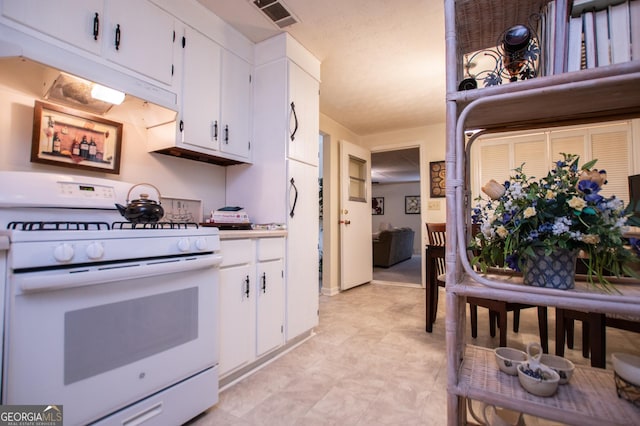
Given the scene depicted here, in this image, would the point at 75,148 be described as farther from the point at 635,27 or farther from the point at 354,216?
the point at 354,216

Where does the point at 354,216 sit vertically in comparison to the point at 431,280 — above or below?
above

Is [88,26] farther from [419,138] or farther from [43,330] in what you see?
[419,138]

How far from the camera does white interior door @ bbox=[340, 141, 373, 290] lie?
4074 millimetres

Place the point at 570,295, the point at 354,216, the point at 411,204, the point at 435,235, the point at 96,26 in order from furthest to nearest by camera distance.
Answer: the point at 411,204 < the point at 354,216 < the point at 435,235 < the point at 96,26 < the point at 570,295

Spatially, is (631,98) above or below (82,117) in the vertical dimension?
below

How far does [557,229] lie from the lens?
0.76 meters

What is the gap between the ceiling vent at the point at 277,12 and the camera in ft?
6.39

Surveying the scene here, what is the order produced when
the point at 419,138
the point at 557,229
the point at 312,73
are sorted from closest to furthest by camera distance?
the point at 557,229
the point at 312,73
the point at 419,138

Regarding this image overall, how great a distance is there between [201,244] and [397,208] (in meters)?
8.81

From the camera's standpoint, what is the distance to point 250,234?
1.84 meters

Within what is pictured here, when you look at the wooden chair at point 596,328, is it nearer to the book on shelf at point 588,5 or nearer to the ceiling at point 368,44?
the book on shelf at point 588,5

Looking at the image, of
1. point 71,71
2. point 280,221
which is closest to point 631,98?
point 280,221

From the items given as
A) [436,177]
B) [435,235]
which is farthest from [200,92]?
[436,177]

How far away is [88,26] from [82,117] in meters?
0.46
